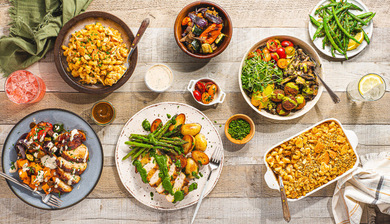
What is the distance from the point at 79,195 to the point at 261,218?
1.88 m

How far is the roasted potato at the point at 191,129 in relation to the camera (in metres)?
2.69

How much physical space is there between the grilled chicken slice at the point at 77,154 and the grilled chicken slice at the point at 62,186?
23 centimetres

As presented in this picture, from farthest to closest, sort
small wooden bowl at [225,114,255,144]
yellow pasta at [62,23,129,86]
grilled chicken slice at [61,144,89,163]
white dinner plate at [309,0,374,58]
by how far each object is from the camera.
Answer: white dinner plate at [309,0,374,58], small wooden bowl at [225,114,255,144], grilled chicken slice at [61,144,89,163], yellow pasta at [62,23,129,86]

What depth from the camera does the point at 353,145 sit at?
2.69 m

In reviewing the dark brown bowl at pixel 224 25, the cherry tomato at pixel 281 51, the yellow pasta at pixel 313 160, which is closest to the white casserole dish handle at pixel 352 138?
the yellow pasta at pixel 313 160

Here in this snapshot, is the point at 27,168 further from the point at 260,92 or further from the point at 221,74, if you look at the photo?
the point at 260,92

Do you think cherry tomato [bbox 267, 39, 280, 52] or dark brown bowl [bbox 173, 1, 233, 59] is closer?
dark brown bowl [bbox 173, 1, 233, 59]

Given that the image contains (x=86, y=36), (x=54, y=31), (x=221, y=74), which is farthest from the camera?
(x=221, y=74)

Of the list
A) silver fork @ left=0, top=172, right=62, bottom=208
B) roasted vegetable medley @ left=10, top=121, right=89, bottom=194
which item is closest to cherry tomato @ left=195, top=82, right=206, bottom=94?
roasted vegetable medley @ left=10, top=121, right=89, bottom=194

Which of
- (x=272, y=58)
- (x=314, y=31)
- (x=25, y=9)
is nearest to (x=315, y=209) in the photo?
(x=272, y=58)

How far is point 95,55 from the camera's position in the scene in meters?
2.46

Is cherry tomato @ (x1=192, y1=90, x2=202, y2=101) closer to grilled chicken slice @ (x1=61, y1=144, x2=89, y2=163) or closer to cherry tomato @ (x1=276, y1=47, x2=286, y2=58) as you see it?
cherry tomato @ (x1=276, y1=47, x2=286, y2=58)

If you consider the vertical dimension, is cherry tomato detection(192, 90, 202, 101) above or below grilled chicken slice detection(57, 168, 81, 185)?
above

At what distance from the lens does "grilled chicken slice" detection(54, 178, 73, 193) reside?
2586 mm
